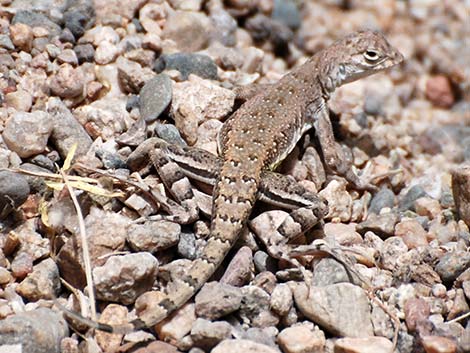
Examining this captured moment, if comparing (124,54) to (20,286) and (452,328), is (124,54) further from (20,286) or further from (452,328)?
(452,328)

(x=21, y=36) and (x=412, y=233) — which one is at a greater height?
(x=21, y=36)

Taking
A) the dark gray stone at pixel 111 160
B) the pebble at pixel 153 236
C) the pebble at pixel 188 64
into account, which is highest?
the pebble at pixel 188 64

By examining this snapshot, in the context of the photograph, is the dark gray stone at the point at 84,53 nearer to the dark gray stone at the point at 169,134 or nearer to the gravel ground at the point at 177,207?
the gravel ground at the point at 177,207

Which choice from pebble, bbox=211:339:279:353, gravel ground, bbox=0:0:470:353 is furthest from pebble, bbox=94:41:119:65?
pebble, bbox=211:339:279:353

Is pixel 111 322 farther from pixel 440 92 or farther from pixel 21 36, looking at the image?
pixel 440 92

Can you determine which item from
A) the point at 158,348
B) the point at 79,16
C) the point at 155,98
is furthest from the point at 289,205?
the point at 79,16

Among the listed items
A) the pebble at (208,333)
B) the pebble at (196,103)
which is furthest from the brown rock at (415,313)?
the pebble at (196,103)
